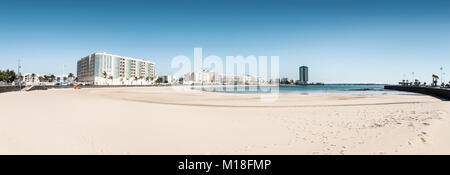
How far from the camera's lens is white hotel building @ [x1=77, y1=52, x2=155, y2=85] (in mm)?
116438

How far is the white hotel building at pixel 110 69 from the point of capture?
116 m

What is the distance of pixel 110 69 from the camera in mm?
122125

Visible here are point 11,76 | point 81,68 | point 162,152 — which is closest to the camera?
point 162,152

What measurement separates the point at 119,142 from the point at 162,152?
1.55 meters

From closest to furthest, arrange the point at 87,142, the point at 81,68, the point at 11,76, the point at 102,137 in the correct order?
1. the point at 87,142
2. the point at 102,137
3. the point at 11,76
4. the point at 81,68

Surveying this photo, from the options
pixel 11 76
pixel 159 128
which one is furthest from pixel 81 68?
pixel 159 128

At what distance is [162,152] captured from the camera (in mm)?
4797

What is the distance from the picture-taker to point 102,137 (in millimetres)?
5988
